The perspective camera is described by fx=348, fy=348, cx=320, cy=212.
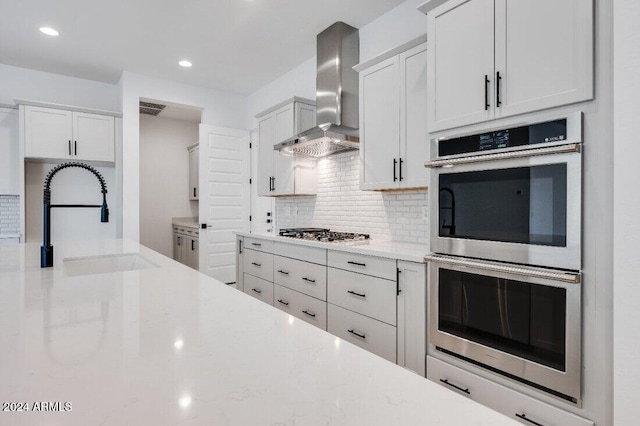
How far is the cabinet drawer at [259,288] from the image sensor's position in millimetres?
3525

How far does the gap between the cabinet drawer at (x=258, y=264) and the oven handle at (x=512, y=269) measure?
75.3 inches

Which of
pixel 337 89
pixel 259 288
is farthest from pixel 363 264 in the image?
pixel 337 89

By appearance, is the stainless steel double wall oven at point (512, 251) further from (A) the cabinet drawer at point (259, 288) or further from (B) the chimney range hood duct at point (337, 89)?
(A) the cabinet drawer at point (259, 288)

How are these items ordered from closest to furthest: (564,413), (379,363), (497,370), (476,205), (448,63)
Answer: (379,363) → (564,413) → (497,370) → (476,205) → (448,63)

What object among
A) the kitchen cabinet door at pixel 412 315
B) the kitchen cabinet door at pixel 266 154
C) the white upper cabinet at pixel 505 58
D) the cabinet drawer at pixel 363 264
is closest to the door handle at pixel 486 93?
the white upper cabinet at pixel 505 58

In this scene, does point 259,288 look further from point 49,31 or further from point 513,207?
point 49,31

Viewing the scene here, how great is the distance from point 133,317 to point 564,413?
68.1 inches

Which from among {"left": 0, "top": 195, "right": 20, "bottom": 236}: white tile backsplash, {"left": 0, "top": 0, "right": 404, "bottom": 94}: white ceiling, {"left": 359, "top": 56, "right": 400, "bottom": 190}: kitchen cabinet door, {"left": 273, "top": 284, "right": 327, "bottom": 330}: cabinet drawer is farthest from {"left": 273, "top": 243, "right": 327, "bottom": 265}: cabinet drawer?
{"left": 0, "top": 195, "right": 20, "bottom": 236}: white tile backsplash

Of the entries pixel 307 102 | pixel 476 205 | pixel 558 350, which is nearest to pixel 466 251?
pixel 476 205

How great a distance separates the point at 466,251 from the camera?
6.10 ft

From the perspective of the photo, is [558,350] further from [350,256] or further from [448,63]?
[448,63]

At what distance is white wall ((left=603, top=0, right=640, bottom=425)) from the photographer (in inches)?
50.5

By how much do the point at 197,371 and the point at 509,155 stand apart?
5.35ft

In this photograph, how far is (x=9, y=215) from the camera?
4.20m
